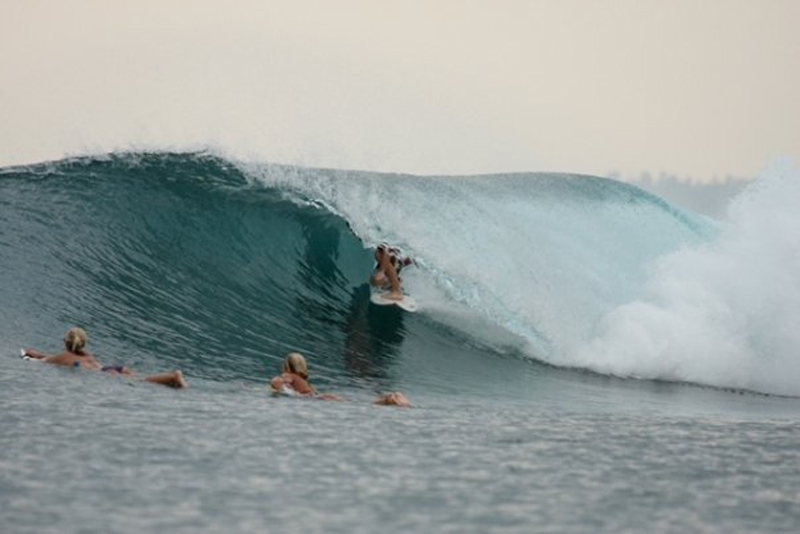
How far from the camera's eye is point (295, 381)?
13172mm

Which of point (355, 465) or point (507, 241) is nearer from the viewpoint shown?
point (355, 465)

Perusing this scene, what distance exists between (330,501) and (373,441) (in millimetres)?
2193

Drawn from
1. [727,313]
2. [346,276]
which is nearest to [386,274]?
[346,276]

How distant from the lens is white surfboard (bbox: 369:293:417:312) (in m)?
19.9

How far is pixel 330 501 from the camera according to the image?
8.23 m

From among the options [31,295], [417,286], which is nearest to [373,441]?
[31,295]

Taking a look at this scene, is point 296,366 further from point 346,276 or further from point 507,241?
point 507,241

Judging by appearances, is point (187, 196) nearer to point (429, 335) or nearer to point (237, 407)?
point (429, 335)

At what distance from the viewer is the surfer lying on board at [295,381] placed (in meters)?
13.0

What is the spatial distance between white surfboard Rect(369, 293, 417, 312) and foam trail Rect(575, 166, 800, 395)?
2679mm

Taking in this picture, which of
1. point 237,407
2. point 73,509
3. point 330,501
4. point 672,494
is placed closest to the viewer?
point 73,509

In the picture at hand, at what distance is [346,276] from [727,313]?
654 cm

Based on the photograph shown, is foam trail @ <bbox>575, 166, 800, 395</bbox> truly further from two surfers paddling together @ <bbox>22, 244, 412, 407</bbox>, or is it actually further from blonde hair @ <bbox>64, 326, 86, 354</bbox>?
blonde hair @ <bbox>64, 326, 86, 354</bbox>

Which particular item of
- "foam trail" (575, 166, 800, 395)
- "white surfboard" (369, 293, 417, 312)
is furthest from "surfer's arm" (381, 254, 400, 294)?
"foam trail" (575, 166, 800, 395)
